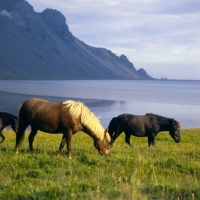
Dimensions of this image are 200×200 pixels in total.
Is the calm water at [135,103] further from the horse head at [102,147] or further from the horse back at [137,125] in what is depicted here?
the horse back at [137,125]

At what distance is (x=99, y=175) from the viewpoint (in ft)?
29.2

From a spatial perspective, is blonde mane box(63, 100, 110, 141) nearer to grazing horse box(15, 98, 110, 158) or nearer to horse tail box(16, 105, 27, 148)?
grazing horse box(15, 98, 110, 158)

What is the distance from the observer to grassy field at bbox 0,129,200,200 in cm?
675

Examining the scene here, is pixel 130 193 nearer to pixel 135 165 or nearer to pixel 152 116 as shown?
pixel 135 165

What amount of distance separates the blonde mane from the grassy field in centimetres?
78

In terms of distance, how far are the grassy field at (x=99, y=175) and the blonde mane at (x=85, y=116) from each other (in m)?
0.78

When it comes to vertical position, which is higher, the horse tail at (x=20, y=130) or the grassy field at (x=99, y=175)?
the horse tail at (x=20, y=130)

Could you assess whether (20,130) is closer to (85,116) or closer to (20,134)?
(20,134)

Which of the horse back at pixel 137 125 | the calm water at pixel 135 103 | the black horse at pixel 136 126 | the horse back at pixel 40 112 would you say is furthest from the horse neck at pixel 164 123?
the horse back at pixel 40 112

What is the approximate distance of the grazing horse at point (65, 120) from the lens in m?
11.4

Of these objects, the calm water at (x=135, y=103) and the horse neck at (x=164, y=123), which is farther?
the calm water at (x=135, y=103)

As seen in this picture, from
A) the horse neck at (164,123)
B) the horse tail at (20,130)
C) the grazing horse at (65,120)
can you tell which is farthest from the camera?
the horse neck at (164,123)

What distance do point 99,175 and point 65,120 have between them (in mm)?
2958

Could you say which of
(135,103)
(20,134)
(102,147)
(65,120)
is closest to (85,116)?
(65,120)
